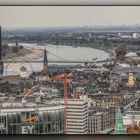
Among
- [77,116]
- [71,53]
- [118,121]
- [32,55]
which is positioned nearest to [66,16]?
[71,53]

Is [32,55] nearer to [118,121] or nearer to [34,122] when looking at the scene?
[34,122]

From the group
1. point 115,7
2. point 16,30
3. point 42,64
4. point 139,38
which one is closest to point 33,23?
point 16,30

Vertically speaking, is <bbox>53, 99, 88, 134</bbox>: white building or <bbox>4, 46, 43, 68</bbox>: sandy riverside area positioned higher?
<bbox>4, 46, 43, 68</bbox>: sandy riverside area

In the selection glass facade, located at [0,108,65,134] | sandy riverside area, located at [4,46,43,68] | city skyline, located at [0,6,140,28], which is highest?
city skyline, located at [0,6,140,28]

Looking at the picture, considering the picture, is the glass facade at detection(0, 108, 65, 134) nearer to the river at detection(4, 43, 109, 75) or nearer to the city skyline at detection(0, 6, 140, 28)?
the river at detection(4, 43, 109, 75)

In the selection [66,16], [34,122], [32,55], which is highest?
[66,16]

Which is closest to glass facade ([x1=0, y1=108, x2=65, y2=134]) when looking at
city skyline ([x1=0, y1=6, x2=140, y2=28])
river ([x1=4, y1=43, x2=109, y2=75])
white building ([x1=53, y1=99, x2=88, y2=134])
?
white building ([x1=53, y1=99, x2=88, y2=134])
